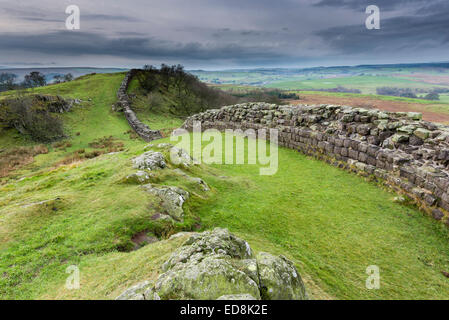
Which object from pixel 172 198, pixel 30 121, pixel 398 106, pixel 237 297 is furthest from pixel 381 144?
Answer: pixel 398 106

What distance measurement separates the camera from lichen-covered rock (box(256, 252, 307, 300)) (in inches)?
121

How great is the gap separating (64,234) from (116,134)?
90.2 feet

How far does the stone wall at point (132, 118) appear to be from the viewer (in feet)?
89.2

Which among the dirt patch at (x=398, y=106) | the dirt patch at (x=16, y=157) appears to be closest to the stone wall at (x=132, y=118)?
→ the dirt patch at (x=16, y=157)

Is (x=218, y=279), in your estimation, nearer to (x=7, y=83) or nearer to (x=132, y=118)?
(x=132, y=118)

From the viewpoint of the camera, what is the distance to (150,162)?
838cm

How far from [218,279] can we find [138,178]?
5.25 metres

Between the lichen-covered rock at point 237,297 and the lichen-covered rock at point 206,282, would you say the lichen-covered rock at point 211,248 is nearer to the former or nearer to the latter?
the lichen-covered rock at point 206,282

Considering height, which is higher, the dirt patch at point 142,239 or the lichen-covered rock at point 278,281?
the lichen-covered rock at point 278,281

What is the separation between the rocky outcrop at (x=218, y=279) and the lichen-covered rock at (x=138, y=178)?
4138 millimetres

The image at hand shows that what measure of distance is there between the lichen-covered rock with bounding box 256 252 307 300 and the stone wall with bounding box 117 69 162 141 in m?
24.2

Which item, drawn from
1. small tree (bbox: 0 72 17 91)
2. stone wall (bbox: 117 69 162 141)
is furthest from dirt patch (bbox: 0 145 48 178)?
small tree (bbox: 0 72 17 91)

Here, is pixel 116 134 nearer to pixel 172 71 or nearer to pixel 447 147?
pixel 447 147
